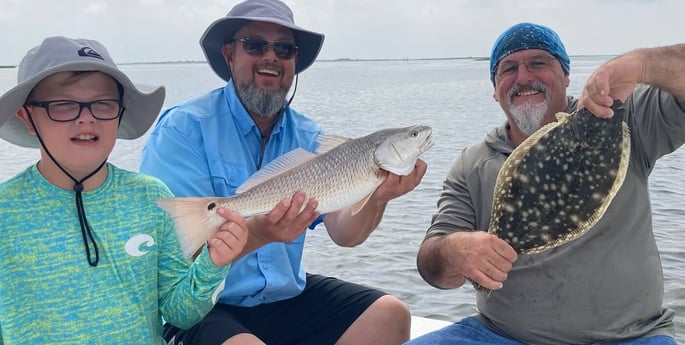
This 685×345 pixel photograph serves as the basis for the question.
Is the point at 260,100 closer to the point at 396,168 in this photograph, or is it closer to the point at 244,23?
the point at 244,23

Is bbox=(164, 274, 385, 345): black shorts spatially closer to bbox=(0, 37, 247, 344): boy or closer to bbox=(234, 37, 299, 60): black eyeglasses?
bbox=(0, 37, 247, 344): boy

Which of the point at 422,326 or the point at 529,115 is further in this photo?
the point at 422,326

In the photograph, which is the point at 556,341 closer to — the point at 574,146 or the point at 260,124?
the point at 574,146

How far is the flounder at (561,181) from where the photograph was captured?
11.4 feet

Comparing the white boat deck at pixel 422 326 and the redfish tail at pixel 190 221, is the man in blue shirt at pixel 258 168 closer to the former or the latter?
the white boat deck at pixel 422 326

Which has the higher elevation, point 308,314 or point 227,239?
point 227,239

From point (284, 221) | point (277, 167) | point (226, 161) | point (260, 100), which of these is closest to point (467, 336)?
point (284, 221)

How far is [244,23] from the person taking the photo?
189 inches

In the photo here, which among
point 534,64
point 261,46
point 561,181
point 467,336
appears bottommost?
point 467,336

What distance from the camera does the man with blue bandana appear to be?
11.6 feet

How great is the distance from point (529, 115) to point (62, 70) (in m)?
2.90

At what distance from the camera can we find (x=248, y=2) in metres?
4.80

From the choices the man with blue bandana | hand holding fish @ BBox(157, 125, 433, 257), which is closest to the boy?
hand holding fish @ BBox(157, 125, 433, 257)

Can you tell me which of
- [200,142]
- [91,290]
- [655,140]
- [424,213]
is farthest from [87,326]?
[424,213]
